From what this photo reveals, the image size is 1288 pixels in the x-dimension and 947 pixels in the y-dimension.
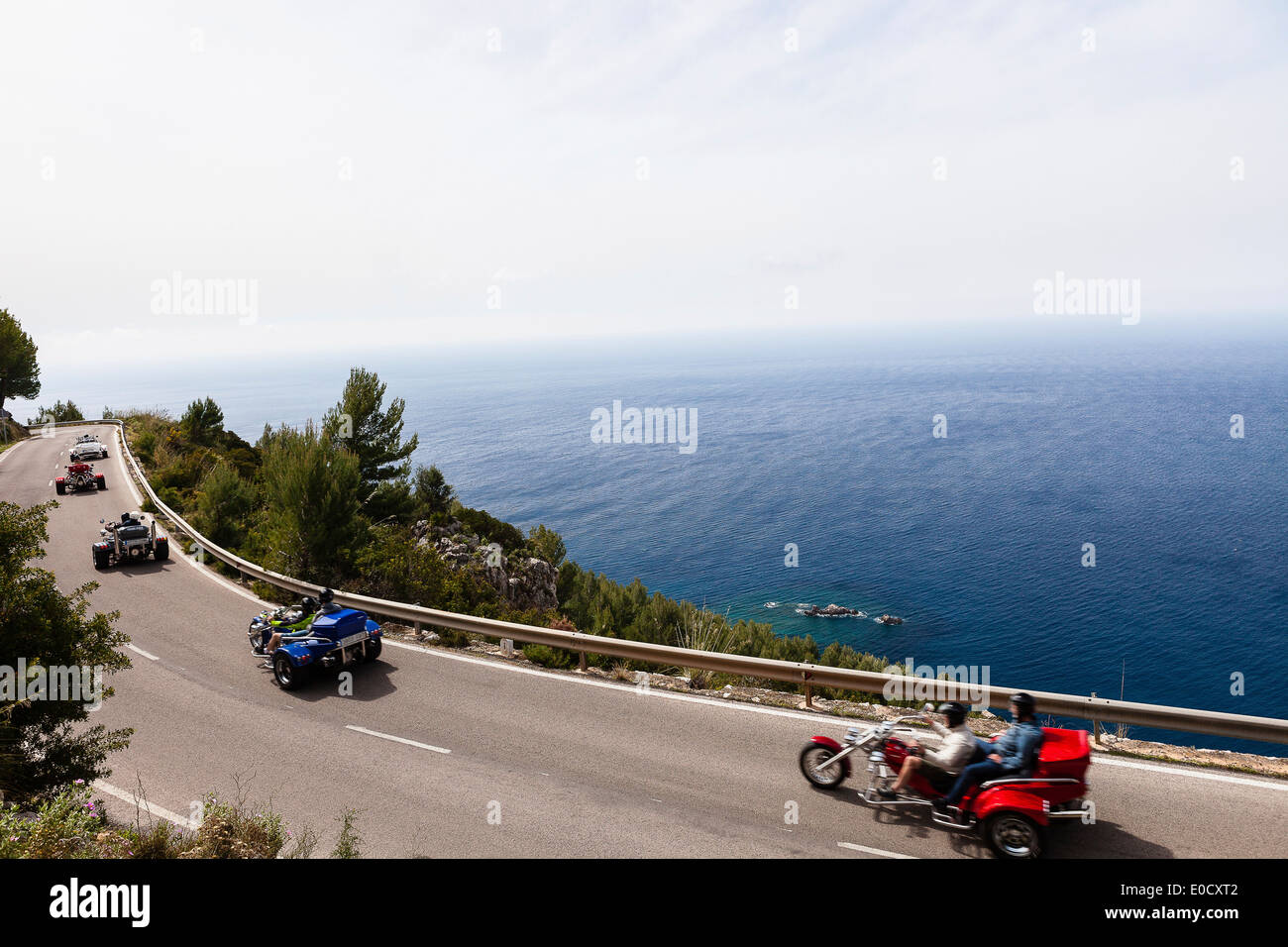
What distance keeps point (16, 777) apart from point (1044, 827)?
34.0 feet

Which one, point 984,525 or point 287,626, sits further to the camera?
point 984,525

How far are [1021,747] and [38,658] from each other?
10395 millimetres

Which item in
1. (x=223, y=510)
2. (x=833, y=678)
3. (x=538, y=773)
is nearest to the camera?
(x=538, y=773)

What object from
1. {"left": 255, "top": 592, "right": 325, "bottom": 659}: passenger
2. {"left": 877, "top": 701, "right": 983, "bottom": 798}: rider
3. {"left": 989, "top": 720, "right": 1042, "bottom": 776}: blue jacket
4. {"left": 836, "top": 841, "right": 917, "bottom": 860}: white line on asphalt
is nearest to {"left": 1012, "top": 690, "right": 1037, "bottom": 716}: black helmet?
{"left": 989, "top": 720, "right": 1042, "bottom": 776}: blue jacket

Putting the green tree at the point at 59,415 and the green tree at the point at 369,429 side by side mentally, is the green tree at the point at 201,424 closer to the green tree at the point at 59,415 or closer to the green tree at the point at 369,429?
the green tree at the point at 369,429

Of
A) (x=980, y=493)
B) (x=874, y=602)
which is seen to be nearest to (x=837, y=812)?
(x=874, y=602)

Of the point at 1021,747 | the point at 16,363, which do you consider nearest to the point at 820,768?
the point at 1021,747

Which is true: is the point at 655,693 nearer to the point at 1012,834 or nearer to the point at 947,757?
the point at 947,757

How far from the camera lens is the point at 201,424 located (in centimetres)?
4341

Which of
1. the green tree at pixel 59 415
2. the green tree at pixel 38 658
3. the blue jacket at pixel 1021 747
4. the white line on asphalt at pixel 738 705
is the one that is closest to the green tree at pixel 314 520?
the white line on asphalt at pixel 738 705

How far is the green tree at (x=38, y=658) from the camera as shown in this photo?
23.4ft

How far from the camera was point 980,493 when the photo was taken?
79.9 m

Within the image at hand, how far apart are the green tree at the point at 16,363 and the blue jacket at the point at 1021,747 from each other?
69.6 metres
